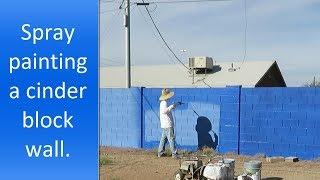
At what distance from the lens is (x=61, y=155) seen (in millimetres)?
2604

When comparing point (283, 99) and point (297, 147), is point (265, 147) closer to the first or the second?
point (297, 147)

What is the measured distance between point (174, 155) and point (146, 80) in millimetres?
15651

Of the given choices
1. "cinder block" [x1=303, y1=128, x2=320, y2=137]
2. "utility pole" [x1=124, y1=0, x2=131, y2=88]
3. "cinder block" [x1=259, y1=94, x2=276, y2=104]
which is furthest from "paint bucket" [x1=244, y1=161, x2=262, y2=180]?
"utility pole" [x1=124, y1=0, x2=131, y2=88]

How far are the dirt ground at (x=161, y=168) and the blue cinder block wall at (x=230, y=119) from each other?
1.44 ft

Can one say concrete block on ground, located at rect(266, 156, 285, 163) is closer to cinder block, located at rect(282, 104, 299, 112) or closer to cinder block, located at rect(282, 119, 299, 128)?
cinder block, located at rect(282, 119, 299, 128)

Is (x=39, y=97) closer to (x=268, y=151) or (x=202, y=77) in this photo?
(x=268, y=151)

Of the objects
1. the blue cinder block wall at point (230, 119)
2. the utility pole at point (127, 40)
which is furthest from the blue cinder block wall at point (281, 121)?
the utility pole at point (127, 40)

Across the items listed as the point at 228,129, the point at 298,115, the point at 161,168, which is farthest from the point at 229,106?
the point at 161,168

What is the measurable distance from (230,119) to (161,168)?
102 inches

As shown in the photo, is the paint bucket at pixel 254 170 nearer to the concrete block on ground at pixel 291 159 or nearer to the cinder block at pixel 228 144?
the concrete block on ground at pixel 291 159

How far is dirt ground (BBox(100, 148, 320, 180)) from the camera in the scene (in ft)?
30.1

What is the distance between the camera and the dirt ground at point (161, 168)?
918 centimetres

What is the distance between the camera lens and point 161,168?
10000 mm

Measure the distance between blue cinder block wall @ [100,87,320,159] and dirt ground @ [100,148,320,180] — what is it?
439 mm
